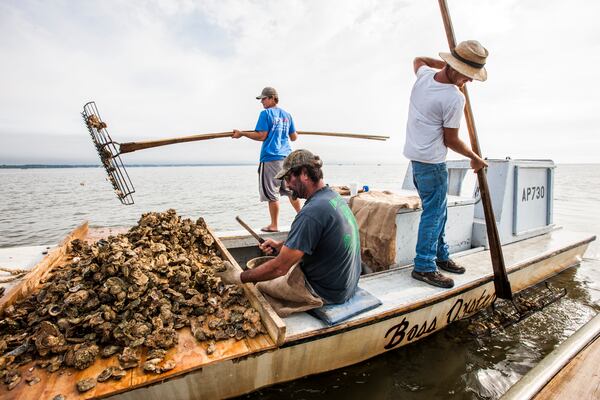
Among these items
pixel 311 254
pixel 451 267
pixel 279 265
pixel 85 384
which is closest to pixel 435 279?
pixel 451 267

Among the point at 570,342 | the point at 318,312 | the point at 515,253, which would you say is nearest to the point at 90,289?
the point at 318,312

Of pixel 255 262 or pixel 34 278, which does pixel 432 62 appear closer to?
pixel 255 262

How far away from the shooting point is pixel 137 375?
1.86 metres

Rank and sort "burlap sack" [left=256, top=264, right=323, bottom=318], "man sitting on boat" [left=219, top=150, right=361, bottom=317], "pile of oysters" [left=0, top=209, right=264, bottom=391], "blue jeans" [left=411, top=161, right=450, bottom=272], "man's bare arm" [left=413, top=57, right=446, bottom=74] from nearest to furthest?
"pile of oysters" [left=0, top=209, right=264, bottom=391], "man sitting on boat" [left=219, top=150, right=361, bottom=317], "burlap sack" [left=256, top=264, right=323, bottom=318], "blue jeans" [left=411, top=161, right=450, bottom=272], "man's bare arm" [left=413, top=57, right=446, bottom=74]

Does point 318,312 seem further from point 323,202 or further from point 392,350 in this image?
point 392,350

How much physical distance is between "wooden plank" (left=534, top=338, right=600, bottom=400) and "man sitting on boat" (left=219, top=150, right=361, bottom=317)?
139cm

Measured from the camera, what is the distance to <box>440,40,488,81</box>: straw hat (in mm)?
2799

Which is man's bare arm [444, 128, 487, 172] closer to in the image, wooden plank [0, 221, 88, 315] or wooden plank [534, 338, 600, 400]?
wooden plank [534, 338, 600, 400]

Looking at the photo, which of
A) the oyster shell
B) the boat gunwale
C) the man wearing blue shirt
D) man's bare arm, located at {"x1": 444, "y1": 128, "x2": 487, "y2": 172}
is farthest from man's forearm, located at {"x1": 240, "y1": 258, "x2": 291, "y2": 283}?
the man wearing blue shirt

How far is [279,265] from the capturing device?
7.37 feet

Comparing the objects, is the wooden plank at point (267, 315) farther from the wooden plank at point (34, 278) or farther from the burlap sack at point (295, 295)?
the wooden plank at point (34, 278)

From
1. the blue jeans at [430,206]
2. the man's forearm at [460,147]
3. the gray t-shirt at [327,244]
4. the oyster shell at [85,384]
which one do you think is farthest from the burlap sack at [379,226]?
the oyster shell at [85,384]

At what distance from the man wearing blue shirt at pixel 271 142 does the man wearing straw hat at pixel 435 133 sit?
2075mm

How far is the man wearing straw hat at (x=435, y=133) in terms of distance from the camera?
285cm
